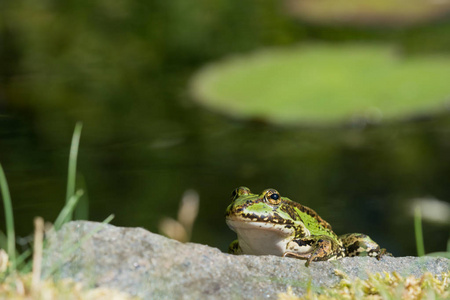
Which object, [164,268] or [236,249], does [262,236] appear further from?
[164,268]

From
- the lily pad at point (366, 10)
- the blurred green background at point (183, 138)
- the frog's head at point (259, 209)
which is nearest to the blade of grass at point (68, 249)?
the frog's head at point (259, 209)

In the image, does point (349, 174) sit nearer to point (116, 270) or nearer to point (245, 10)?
point (116, 270)

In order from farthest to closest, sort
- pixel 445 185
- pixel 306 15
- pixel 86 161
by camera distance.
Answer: pixel 306 15
pixel 86 161
pixel 445 185

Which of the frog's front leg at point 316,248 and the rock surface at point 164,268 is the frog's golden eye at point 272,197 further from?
the rock surface at point 164,268

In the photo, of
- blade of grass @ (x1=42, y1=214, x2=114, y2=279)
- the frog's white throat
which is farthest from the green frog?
blade of grass @ (x1=42, y1=214, x2=114, y2=279)

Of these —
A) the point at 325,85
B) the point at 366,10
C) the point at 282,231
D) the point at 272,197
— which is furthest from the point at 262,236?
the point at 366,10

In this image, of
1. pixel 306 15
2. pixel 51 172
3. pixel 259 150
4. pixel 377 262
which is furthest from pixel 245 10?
pixel 377 262

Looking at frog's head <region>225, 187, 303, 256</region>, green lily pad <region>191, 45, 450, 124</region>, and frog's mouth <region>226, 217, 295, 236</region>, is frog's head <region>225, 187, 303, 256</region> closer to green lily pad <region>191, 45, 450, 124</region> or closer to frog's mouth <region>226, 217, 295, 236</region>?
frog's mouth <region>226, 217, 295, 236</region>
